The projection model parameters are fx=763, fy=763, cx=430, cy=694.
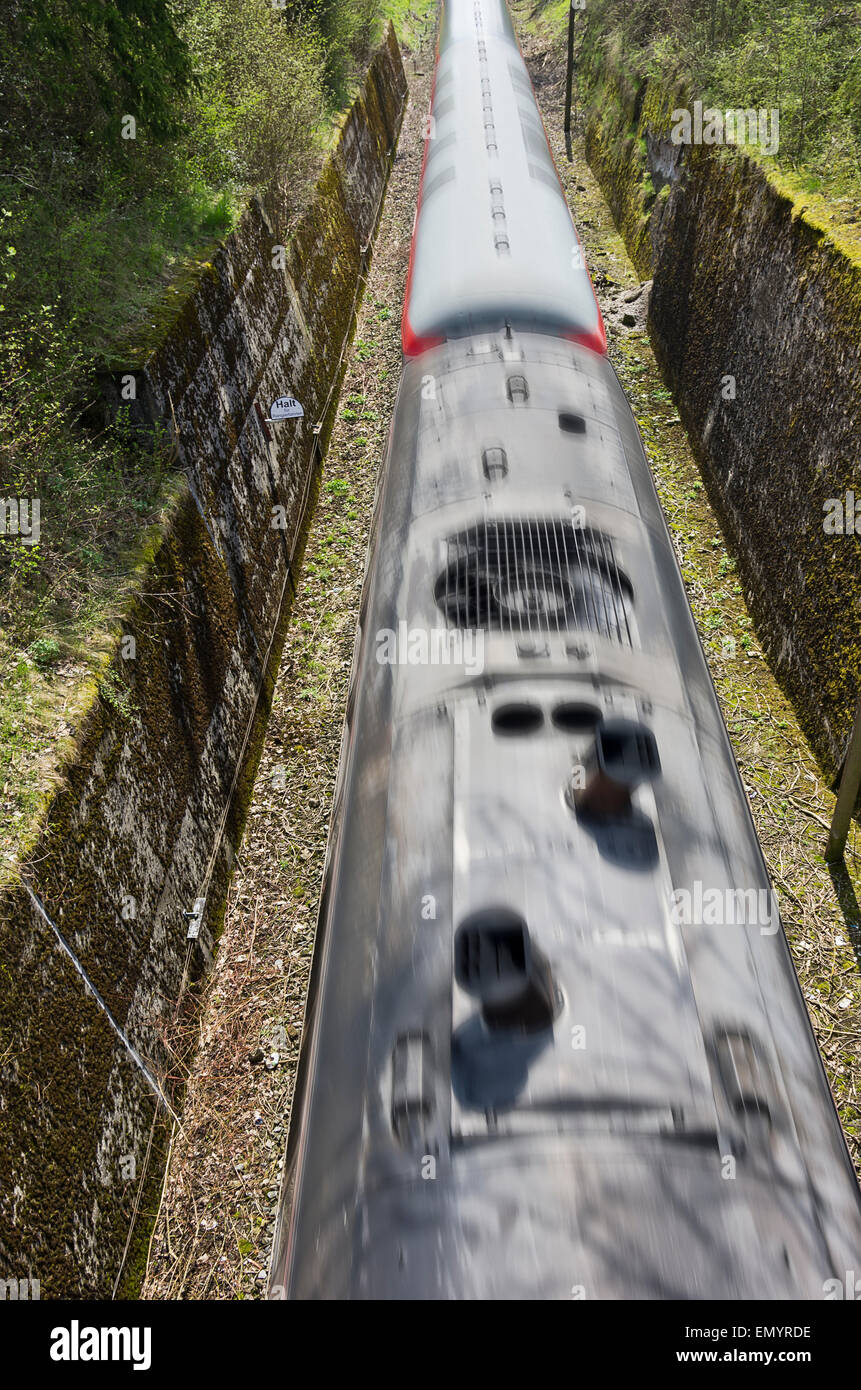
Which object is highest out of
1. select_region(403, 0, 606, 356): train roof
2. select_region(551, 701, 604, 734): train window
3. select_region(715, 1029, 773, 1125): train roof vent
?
select_region(403, 0, 606, 356): train roof

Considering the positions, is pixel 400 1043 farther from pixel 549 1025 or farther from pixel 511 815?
pixel 511 815

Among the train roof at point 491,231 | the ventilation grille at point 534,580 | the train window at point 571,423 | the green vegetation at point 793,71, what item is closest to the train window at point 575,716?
the ventilation grille at point 534,580

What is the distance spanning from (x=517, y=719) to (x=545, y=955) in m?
1.39

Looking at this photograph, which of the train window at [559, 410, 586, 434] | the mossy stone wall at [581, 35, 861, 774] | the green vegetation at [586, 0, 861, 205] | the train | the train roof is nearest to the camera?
the train

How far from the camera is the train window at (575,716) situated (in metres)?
4.30

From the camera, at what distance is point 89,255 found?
793cm

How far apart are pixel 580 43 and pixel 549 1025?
28482 millimetres

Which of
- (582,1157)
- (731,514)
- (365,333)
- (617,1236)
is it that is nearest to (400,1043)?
(582,1157)

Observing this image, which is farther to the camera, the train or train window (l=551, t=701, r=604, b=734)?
train window (l=551, t=701, r=604, b=734)

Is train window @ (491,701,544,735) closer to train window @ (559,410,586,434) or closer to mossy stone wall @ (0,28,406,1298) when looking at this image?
mossy stone wall @ (0,28,406,1298)

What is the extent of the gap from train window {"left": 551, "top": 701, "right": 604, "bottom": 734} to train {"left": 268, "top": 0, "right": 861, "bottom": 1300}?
18 mm

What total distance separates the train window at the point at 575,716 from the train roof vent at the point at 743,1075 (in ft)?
5.47

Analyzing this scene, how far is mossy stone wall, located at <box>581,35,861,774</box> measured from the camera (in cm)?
733

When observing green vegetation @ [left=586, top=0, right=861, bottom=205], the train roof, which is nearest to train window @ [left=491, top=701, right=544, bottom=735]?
the train roof
